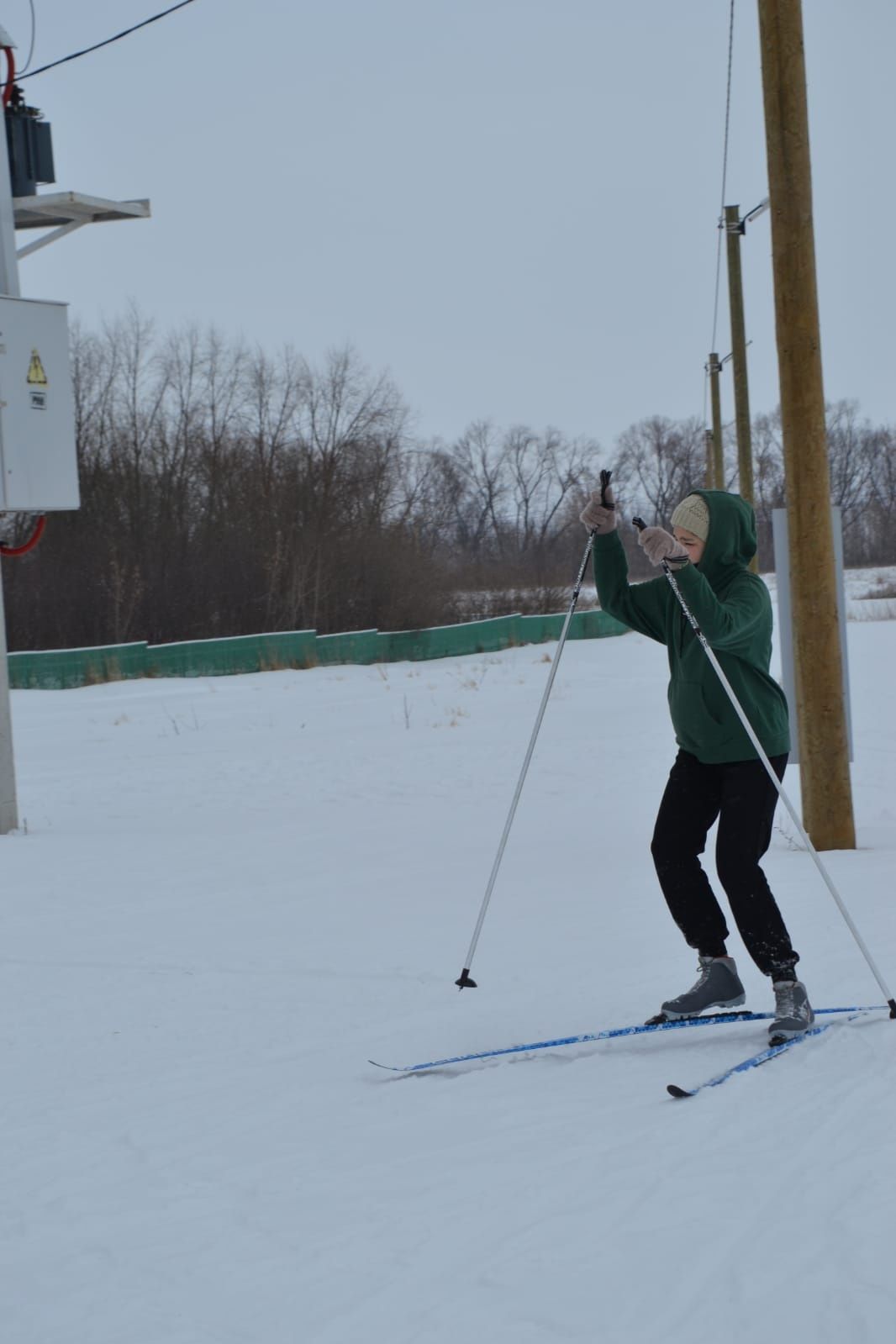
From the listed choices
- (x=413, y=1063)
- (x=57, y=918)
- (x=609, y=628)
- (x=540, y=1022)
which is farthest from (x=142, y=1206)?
(x=609, y=628)

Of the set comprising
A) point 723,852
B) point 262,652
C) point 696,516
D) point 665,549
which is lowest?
point 723,852

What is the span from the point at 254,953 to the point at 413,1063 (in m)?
1.88

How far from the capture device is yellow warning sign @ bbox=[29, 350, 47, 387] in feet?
31.1

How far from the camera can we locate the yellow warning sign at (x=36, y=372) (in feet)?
31.1

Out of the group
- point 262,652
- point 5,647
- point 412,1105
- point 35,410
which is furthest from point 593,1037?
point 262,652

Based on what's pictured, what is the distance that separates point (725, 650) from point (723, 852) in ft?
2.21

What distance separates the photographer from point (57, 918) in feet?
23.4

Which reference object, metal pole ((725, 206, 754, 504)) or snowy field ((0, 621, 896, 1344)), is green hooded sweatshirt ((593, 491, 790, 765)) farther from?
metal pole ((725, 206, 754, 504))

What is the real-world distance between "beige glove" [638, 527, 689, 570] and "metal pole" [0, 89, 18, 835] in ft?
20.6

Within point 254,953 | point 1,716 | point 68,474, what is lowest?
point 254,953

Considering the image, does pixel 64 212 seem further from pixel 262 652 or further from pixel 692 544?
pixel 262 652

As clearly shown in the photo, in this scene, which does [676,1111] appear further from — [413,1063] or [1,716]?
[1,716]

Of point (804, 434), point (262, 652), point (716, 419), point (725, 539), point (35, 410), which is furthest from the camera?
point (716, 419)

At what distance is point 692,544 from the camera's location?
4.69 meters
